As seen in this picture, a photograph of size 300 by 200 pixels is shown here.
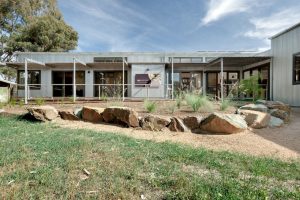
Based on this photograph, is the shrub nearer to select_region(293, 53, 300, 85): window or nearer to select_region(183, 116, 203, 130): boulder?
select_region(183, 116, 203, 130): boulder

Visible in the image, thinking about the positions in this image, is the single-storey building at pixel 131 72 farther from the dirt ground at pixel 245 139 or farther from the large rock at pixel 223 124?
the large rock at pixel 223 124

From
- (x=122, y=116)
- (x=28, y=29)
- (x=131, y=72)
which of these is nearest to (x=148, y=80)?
(x=131, y=72)

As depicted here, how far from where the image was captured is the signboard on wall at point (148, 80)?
58.0 feet

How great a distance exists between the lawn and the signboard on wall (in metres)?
12.6

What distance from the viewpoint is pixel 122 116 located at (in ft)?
24.4

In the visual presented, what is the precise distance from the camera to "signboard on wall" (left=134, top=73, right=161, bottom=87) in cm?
1769

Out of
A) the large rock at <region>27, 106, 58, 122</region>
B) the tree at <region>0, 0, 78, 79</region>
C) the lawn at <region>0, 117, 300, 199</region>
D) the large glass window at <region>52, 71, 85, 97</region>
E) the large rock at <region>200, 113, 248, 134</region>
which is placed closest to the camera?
the lawn at <region>0, 117, 300, 199</region>

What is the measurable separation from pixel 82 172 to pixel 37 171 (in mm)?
596

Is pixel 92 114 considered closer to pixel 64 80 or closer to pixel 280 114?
pixel 280 114

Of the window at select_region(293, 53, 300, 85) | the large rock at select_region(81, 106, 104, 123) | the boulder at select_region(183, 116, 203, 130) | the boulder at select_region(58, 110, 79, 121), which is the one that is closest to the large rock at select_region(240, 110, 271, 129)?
the boulder at select_region(183, 116, 203, 130)

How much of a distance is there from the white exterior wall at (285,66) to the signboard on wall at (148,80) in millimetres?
7245

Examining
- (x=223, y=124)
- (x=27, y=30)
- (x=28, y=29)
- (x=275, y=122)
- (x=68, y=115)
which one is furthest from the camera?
(x=28, y=29)

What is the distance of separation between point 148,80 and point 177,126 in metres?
10.9

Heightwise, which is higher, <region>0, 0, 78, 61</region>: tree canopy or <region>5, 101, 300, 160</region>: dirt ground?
<region>0, 0, 78, 61</region>: tree canopy
